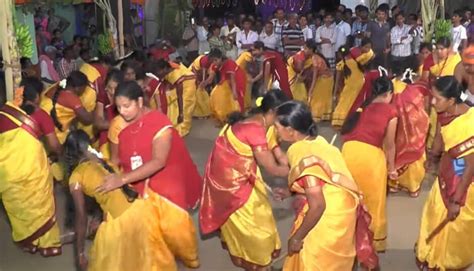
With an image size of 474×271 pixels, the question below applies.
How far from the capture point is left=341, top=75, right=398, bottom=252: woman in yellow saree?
5363mm

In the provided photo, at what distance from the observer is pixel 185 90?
9.93 m

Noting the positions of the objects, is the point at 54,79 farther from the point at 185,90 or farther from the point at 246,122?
the point at 246,122

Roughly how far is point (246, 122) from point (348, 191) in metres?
1.41

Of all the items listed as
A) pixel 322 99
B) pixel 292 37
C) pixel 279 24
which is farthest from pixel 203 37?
pixel 322 99

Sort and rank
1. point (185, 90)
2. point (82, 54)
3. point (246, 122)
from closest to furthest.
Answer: point (246, 122)
point (185, 90)
point (82, 54)

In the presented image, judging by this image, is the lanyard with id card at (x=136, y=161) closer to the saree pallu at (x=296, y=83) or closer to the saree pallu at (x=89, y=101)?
the saree pallu at (x=89, y=101)

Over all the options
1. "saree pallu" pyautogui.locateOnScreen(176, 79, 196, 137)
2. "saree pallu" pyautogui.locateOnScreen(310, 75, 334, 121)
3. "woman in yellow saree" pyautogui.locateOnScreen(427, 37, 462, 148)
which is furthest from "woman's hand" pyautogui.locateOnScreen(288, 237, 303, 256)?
"saree pallu" pyautogui.locateOnScreen(310, 75, 334, 121)

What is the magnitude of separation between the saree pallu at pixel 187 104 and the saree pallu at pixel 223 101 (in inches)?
18.2

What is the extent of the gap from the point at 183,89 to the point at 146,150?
17.8 feet

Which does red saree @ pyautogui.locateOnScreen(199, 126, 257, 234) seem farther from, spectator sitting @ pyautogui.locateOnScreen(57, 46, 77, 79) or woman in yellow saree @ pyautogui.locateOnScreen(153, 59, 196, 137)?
spectator sitting @ pyautogui.locateOnScreen(57, 46, 77, 79)

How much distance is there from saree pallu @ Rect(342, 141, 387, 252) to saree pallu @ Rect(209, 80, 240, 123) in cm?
490

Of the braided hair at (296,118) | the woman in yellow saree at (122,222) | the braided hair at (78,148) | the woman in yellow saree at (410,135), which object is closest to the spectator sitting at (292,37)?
the woman in yellow saree at (410,135)

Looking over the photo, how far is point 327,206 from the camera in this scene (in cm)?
388

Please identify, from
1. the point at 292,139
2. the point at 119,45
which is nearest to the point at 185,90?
the point at 119,45
